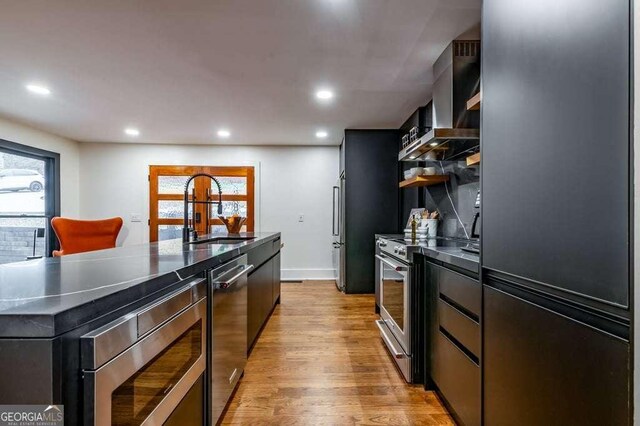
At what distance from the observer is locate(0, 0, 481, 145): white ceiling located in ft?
6.52

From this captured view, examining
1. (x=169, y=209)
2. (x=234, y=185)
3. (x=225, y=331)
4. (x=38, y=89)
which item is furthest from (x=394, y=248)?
(x=169, y=209)

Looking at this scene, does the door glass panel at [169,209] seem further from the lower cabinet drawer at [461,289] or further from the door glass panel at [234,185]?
the lower cabinet drawer at [461,289]

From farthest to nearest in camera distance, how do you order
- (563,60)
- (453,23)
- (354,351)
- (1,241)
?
1. (1,241)
2. (354,351)
3. (453,23)
4. (563,60)

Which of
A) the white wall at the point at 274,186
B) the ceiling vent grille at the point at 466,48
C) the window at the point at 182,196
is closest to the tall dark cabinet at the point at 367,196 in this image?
the white wall at the point at 274,186

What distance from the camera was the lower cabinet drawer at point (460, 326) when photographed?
142 centimetres

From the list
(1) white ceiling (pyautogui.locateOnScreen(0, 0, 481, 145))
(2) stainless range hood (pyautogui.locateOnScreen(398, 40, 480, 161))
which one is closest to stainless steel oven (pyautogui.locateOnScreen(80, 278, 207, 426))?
(1) white ceiling (pyautogui.locateOnScreen(0, 0, 481, 145))

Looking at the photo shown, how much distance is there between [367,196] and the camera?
Result: 467 centimetres

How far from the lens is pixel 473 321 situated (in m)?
1.44

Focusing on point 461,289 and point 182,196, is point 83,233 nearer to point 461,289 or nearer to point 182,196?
point 182,196

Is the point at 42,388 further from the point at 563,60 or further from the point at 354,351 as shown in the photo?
the point at 354,351

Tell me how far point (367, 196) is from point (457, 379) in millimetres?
3226

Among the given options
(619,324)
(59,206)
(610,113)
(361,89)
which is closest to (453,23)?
(361,89)

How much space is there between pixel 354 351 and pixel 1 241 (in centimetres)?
511

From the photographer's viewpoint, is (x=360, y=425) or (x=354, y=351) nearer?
(x=360, y=425)
